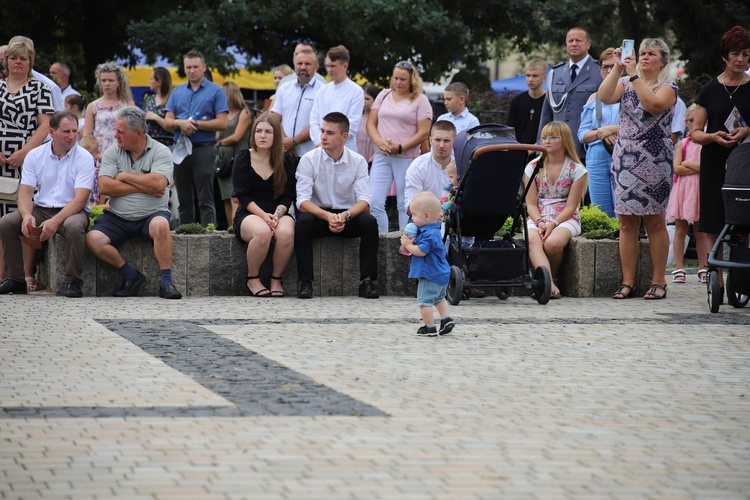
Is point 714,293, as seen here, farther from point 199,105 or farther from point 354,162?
point 199,105

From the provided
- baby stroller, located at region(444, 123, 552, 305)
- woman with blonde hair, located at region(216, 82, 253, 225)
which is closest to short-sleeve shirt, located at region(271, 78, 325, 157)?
woman with blonde hair, located at region(216, 82, 253, 225)

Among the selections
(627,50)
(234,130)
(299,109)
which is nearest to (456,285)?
(627,50)

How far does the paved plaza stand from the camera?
180 inches

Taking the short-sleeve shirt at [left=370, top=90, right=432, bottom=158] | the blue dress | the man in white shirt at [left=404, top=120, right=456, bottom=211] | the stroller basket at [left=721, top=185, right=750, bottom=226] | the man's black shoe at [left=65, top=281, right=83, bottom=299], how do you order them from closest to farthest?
the stroller basket at [left=721, top=185, right=750, bottom=226] < the man's black shoe at [left=65, top=281, right=83, bottom=299] < the man in white shirt at [left=404, top=120, right=456, bottom=211] < the blue dress < the short-sleeve shirt at [left=370, top=90, right=432, bottom=158]

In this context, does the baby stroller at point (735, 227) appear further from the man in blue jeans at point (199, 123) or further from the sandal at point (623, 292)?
the man in blue jeans at point (199, 123)

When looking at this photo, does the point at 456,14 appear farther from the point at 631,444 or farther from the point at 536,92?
the point at 631,444

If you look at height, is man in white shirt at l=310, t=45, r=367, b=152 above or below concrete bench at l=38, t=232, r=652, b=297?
above

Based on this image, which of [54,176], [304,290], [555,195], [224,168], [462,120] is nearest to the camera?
[304,290]

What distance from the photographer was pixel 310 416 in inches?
220

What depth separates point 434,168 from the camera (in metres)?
11.4

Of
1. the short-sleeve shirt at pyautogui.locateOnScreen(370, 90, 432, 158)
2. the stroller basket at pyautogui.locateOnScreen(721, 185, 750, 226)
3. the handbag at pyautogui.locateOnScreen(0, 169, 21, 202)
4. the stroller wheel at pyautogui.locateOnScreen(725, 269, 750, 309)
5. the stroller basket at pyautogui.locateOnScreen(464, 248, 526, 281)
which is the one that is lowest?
the stroller wheel at pyautogui.locateOnScreen(725, 269, 750, 309)

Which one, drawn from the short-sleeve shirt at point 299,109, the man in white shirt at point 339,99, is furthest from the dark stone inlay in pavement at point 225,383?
the short-sleeve shirt at point 299,109

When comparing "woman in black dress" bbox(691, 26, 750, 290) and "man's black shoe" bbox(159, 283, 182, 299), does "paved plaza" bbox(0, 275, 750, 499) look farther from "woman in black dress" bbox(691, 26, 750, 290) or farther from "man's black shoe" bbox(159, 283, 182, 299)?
"woman in black dress" bbox(691, 26, 750, 290)

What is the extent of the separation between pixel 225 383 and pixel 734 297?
5.32 meters
